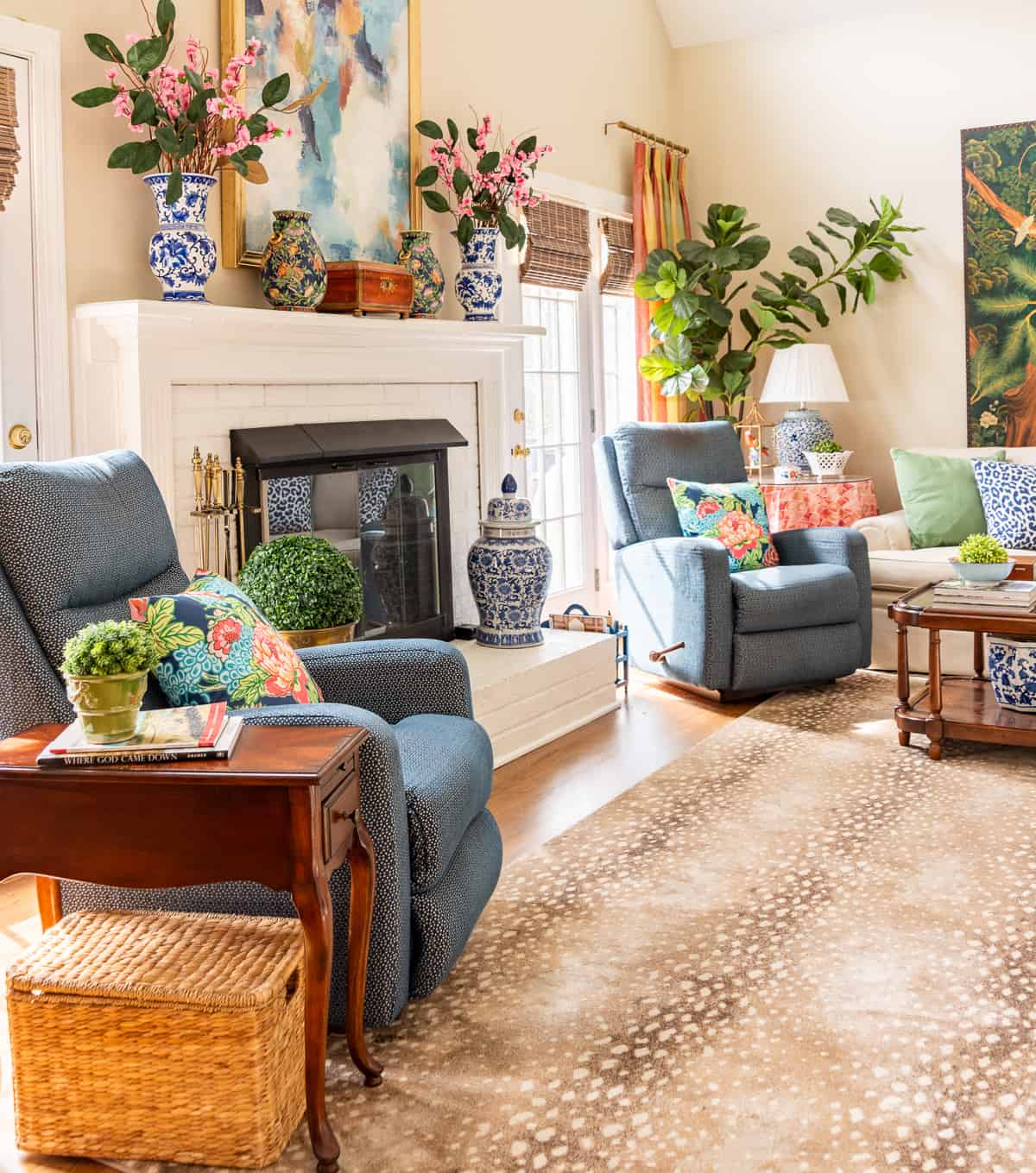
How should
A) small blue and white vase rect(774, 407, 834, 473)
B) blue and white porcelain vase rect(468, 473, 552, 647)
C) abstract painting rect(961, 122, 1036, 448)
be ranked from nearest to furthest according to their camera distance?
blue and white porcelain vase rect(468, 473, 552, 647) < abstract painting rect(961, 122, 1036, 448) < small blue and white vase rect(774, 407, 834, 473)

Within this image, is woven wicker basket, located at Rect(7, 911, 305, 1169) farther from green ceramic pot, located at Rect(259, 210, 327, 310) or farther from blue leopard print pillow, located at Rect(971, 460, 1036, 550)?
blue leopard print pillow, located at Rect(971, 460, 1036, 550)

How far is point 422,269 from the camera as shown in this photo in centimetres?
440

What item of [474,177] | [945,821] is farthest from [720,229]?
[945,821]

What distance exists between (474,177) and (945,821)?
Result: 2.75 m

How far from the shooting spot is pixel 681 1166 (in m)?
1.87

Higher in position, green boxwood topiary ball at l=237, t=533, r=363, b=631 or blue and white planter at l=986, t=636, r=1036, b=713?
green boxwood topiary ball at l=237, t=533, r=363, b=631

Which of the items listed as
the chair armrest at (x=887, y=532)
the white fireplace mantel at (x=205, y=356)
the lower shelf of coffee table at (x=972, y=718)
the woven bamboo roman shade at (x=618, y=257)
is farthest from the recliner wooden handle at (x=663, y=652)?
the woven bamboo roman shade at (x=618, y=257)

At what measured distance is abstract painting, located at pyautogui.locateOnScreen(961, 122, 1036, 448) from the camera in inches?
232

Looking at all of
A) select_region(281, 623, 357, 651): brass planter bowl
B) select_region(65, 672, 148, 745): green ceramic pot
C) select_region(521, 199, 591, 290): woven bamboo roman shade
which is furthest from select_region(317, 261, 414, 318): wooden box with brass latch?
select_region(65, 672, 148, 745): green ceramic pot

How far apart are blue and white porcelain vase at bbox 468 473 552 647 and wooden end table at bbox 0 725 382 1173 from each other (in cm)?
248

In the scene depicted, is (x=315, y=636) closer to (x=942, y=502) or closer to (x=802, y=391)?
(x=942, y=502)

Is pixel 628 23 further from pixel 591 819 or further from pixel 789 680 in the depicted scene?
pixel 591 819

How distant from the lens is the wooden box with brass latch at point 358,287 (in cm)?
403

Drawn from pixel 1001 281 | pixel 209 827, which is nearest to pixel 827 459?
pixel 1001 281
